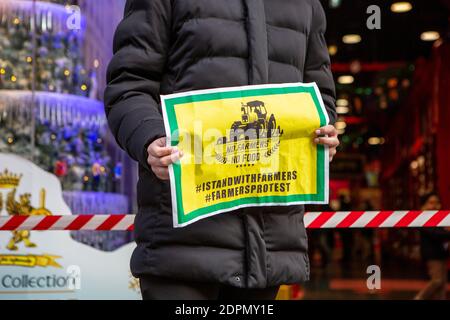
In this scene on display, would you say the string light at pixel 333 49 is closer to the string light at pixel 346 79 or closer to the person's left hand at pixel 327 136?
the string light at pixel 346 79

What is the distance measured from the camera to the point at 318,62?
7.80 ft

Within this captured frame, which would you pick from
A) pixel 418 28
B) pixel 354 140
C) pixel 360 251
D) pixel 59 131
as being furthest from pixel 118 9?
pixel 354 140

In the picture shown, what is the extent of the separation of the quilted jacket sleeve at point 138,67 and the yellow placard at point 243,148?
0.50ft

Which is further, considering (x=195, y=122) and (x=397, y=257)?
(x=397, y=257)

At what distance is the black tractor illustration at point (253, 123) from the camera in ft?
6.40

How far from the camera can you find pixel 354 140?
33219 millimetres

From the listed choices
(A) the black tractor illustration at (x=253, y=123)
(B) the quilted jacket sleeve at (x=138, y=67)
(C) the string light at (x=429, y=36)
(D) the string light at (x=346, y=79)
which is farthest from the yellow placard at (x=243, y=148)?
(D) the string light at (x=346, y=79)

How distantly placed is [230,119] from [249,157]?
0.36 feet

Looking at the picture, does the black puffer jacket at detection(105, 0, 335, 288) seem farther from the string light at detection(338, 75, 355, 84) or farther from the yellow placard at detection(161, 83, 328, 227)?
the string light at detection(338, 75, 355, 84)

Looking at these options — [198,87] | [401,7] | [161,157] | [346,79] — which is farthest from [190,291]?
[346,79]

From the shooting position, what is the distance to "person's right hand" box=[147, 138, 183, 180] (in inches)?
74.0

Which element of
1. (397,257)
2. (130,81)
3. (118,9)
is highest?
(118,9)

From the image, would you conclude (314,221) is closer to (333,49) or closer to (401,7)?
(401,7)
